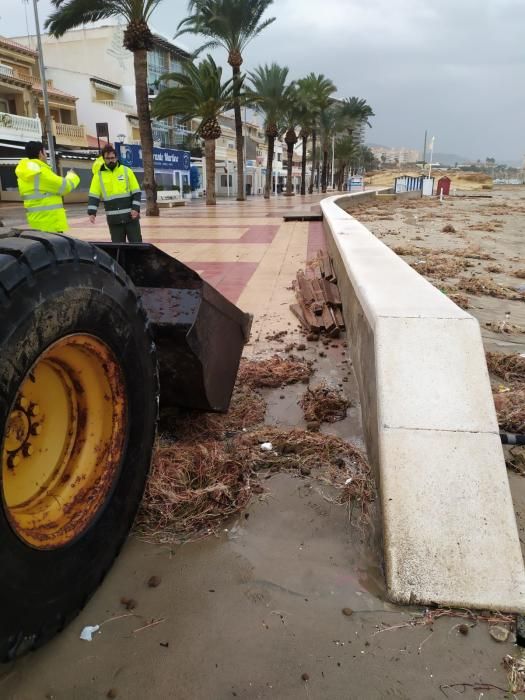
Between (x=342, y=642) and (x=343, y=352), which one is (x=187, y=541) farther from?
(x=343, y=352)

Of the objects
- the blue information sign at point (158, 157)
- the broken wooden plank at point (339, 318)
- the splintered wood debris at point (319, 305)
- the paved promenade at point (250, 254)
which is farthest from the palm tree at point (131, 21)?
the broken wooden plank at point (339, 318)

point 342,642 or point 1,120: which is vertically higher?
point 1,120

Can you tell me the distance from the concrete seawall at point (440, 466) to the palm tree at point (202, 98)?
1187 inches

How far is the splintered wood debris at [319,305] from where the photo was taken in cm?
513

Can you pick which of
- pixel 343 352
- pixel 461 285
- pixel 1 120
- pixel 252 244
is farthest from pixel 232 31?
pixel 343 352

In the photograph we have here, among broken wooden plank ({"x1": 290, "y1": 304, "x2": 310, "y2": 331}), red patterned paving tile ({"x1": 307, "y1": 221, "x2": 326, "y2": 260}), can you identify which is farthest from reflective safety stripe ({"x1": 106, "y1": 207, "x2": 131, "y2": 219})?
red patterned paving tile ({"x1": 307, "y1": 221, "x2": 326, "y2": 260})

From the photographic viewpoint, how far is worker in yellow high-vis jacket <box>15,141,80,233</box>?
6.12 metres

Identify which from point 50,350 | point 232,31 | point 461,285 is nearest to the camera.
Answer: point 50,350

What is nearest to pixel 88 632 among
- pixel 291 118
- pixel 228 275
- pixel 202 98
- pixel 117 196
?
pixel 117 196

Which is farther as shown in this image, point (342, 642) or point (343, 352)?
point (343, 352)

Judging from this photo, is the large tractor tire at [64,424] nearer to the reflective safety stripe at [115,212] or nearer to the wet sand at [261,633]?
the wet sand at [261,633]

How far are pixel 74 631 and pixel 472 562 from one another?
1.50 meters

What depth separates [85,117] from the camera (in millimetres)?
51781

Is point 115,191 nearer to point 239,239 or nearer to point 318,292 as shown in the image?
point 318,292
